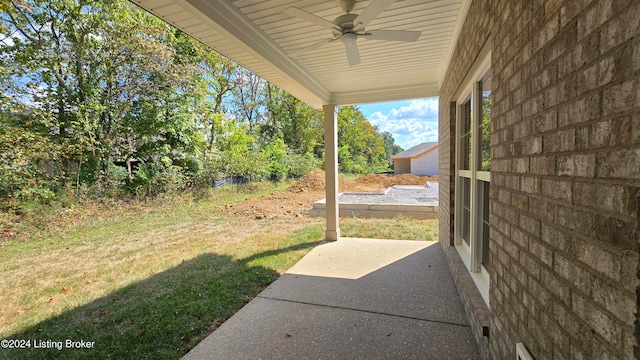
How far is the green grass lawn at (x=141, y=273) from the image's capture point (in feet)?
8.52

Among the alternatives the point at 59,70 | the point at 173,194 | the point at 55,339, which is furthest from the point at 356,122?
the point at 55,339

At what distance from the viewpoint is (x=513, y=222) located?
1.48 m

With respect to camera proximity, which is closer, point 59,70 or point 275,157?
point 59,70

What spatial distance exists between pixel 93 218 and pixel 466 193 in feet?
28.0

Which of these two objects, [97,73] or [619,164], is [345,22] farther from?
[97,73]

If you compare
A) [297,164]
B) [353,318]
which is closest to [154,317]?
[353,318]

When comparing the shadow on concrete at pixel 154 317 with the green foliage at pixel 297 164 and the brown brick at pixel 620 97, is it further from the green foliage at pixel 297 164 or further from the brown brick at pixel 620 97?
the green foliage at pixel 297 164

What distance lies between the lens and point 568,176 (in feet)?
3.13

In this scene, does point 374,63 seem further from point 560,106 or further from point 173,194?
point 173,194

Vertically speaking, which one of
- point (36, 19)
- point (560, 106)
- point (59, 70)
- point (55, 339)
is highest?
point (36, 19)

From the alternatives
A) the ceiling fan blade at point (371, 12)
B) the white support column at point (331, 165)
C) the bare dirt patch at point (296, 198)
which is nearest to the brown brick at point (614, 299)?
the ceiling fan blade at point (371, 12)

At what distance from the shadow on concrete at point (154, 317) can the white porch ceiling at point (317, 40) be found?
2689 millimetres

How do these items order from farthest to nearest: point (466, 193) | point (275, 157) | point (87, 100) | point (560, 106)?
point (275, 157) < point (87, 100) < point (466, 193) < point (560, 106)

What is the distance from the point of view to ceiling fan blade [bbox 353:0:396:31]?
2021 millimetres
